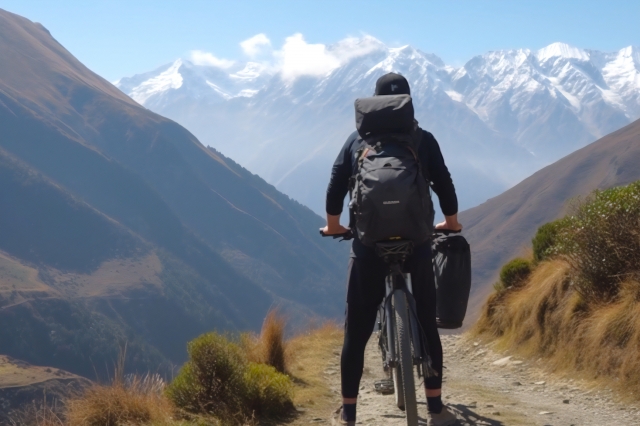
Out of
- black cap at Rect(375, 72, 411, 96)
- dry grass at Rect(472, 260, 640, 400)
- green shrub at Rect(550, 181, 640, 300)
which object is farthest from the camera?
green shrub at Rect(550, 181, 640, 300)

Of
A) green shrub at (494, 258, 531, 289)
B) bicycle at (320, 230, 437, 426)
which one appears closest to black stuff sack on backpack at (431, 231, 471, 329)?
bicycle at (320, 230, 437, 426)

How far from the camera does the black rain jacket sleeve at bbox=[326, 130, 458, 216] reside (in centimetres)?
427

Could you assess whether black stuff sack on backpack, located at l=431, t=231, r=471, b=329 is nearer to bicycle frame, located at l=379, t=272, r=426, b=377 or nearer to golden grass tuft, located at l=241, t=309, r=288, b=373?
bicycle frame, located at l=379, t=272, r=426, b=377

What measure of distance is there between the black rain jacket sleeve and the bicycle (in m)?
0.48

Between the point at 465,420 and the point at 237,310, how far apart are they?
19077 centimetres

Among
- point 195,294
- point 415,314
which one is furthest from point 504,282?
point 195,294

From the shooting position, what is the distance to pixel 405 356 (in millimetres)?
4020

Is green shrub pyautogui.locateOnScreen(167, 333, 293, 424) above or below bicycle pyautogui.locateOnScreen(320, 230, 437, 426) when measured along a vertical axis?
below

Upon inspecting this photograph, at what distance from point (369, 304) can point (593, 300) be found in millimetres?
4137

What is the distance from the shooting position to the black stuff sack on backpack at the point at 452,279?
4.60 metres

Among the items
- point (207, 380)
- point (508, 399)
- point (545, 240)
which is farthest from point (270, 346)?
point (545, 240)

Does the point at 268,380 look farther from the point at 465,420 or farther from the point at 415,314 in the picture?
the point at 415,314

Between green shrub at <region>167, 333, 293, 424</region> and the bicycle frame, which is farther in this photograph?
green shrub at <region>167, 333, 293, 424</region>

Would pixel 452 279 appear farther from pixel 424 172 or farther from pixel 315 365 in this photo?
pixel 315 365
